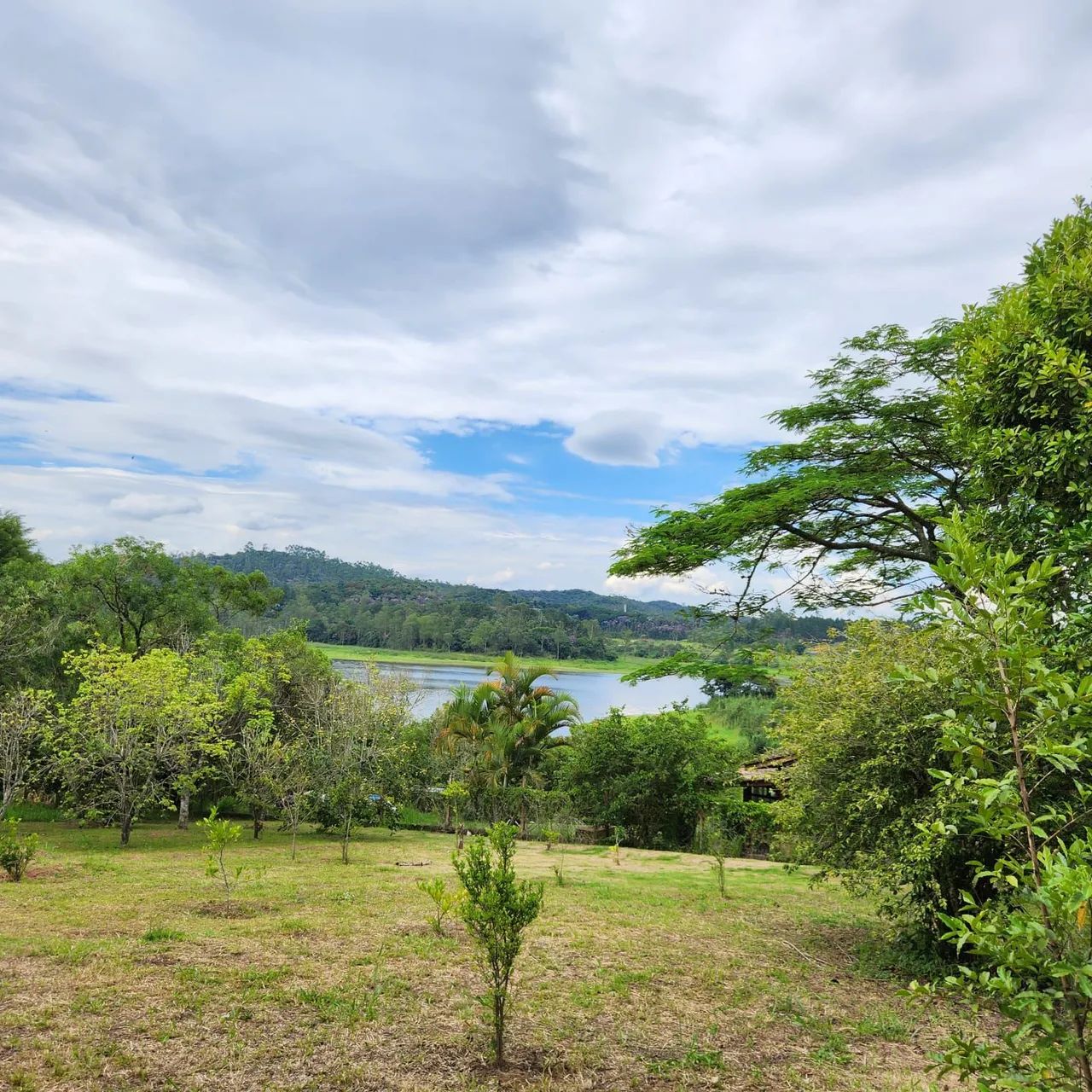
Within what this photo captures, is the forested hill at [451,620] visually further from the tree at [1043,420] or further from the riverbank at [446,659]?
the tree at [1043,420]

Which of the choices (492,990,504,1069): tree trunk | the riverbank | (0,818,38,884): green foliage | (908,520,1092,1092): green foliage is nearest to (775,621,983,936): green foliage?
(492,990,504,1069): tree trunk

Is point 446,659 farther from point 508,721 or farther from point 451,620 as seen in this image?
point 508,721

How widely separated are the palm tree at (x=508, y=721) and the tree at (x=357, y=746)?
3062mm

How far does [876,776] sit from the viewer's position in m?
6.17

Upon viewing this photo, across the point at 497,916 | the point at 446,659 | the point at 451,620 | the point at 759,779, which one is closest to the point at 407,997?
the point at 497,916

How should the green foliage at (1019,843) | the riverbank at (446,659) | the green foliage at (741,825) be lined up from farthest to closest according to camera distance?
the riverbank at (446,659) → the green foliage at (741,825) → the green foliage at (1019,843)

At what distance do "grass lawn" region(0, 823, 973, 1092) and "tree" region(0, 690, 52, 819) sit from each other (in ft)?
10.1

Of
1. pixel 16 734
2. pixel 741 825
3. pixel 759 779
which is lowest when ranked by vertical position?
pixel 741 825

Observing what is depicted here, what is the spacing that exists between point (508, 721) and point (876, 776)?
16.1 metres

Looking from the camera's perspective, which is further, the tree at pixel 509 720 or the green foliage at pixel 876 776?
the tree at pixel 509 720

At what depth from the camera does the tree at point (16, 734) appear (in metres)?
11.7

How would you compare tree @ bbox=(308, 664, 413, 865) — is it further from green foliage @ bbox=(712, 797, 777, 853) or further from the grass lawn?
green foliage @ bbox=(712, 797, 777, 853)

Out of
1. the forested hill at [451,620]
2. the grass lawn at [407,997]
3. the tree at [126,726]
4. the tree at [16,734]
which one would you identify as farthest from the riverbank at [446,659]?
the grass lawn at [407,997]

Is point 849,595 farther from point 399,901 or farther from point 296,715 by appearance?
point 296,715
